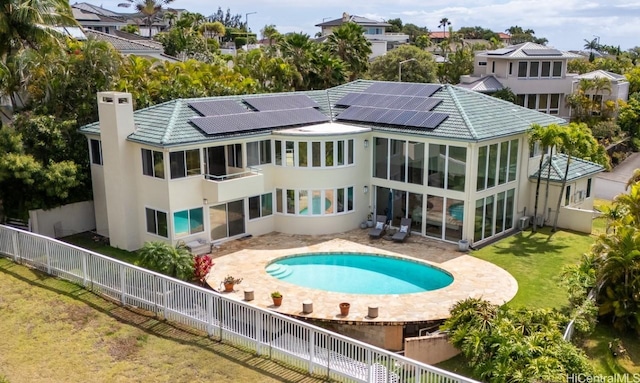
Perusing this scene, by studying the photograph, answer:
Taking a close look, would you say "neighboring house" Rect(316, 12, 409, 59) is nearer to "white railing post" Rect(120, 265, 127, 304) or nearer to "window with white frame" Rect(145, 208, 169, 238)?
"window with white frame" Rect(145, 208, 169, 238)

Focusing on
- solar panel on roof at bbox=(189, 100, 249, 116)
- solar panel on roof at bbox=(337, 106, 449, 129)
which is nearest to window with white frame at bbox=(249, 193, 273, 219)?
solar panel on roof at bbox=(189, 100, 249, 116)

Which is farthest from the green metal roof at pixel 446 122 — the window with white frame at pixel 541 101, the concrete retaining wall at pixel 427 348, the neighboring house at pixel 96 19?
the neighboring house at pixel 96 19

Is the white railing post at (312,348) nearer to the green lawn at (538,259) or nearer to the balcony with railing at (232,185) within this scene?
the green lawn at (538,259)

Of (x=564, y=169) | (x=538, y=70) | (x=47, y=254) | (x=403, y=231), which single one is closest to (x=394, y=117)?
(x=403, y=231)

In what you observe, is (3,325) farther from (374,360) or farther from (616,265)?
(616,265)

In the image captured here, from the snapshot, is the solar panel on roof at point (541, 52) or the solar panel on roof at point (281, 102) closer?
the solar panel on roof at point (281, 102)

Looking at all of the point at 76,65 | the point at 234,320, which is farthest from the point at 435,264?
the point at 76,65

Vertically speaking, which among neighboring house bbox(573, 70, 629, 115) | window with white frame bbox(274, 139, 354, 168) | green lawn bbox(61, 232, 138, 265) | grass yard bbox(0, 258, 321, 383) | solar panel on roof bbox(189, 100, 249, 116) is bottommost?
green lawn bbox(61, 232, 138, 265)
